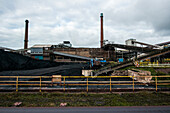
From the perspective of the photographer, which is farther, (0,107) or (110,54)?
(110,54)

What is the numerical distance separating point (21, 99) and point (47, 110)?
2.67m

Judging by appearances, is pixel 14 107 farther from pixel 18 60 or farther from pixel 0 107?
pixel 18 60

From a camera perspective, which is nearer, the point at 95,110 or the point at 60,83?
the point at 95,110

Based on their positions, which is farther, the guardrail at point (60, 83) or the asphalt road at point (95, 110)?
the guardrail at point (60, 83)

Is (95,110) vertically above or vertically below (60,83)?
below

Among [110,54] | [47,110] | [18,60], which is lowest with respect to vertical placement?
[47,110]

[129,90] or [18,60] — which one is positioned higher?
[18,60]

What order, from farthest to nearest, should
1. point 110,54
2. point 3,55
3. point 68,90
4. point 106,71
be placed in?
point 110,54 < point 106,71 < point 3,55 < point 68,90

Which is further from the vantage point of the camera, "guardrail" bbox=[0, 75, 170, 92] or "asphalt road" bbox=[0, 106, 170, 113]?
"guardrail" bbox=[0, 75, 170, 92]

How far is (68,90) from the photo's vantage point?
882 cm

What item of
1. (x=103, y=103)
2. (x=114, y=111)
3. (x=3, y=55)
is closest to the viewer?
(x=114, y=111)

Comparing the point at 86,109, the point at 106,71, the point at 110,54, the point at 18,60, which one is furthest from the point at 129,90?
the point at 110,54

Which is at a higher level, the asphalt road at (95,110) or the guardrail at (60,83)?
the guardrail at (60,83)

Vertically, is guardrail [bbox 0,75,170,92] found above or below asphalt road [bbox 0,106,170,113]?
above
